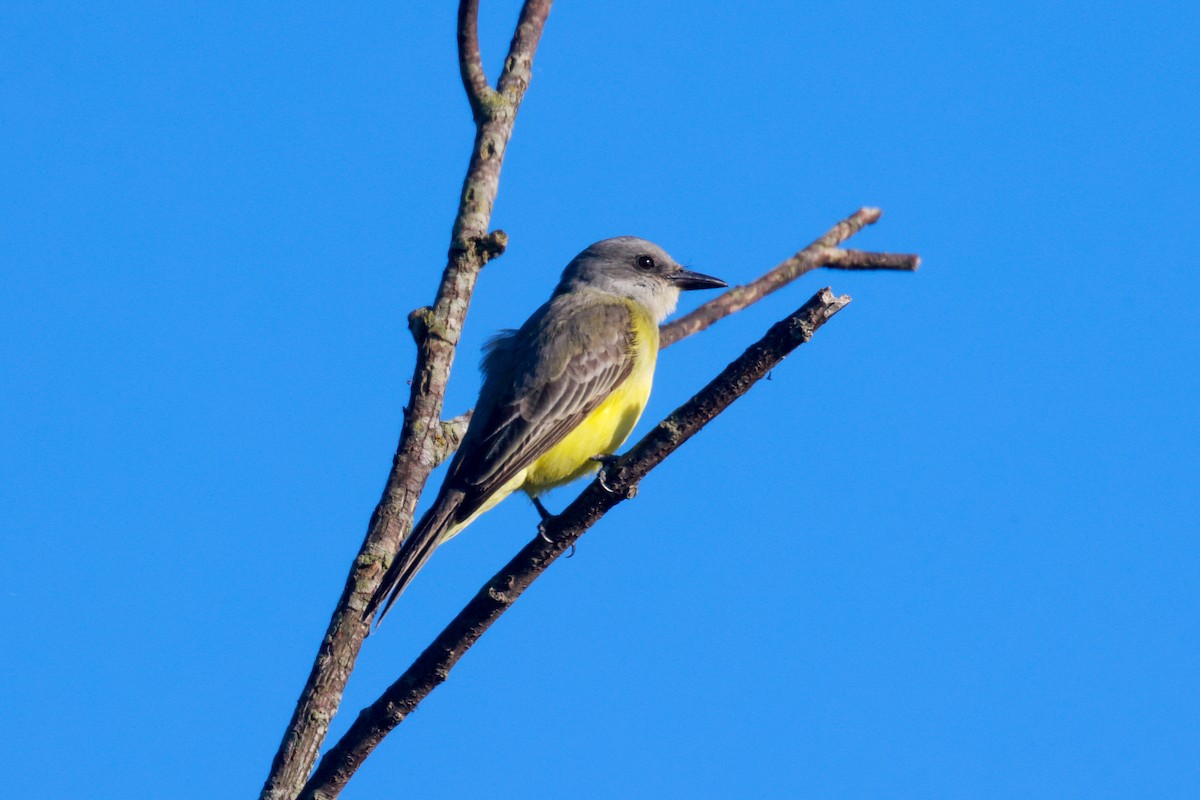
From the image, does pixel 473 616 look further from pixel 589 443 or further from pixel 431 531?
pixel 589 443

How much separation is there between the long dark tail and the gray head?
286 cm

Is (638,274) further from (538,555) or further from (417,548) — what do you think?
(538,555)

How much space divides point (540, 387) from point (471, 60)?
2.02m

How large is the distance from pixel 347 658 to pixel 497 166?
2840 mm

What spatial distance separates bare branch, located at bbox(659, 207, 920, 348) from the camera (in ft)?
18.5

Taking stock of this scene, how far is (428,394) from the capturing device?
5785mm

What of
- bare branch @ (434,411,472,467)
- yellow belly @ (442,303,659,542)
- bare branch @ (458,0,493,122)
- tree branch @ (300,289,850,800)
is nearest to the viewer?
tree branch @ (300,289,850,800)

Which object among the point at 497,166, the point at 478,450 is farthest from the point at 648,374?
the point at 497,166

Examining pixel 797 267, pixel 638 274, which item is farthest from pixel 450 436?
pixel 638 274

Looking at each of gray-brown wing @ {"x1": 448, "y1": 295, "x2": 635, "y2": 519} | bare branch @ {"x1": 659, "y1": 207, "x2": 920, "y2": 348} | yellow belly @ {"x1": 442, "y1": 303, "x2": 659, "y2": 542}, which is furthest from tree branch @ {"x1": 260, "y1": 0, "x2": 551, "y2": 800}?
bare branch @ {"x1": 659, "y1": 207, "x2": 920, "y2": 348}

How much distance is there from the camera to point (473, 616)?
4547mm

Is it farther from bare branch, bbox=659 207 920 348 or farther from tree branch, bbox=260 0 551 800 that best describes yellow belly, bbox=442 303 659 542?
tree branch, bbox=260 0 551 800

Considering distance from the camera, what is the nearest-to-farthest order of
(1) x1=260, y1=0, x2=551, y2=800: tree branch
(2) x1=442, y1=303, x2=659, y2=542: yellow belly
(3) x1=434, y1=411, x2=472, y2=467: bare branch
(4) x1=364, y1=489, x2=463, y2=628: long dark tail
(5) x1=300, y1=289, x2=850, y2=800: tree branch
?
(5) x1=300, y1=289, x2=850, y2=800: tree branch, (1) x1=260, y1=0, x2=551, y2=800: tree branch, (4) x1=364, y1=489, x2=463, y2=628: long dark tail, (3) x1=434, y1=411, x2=472, y2=467: bare branch, (2) x1=442, y1=303, x2=659, y2=542: yellow belly

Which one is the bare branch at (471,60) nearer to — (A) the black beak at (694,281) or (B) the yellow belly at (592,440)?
(B) the yellow belly at (592,440)
